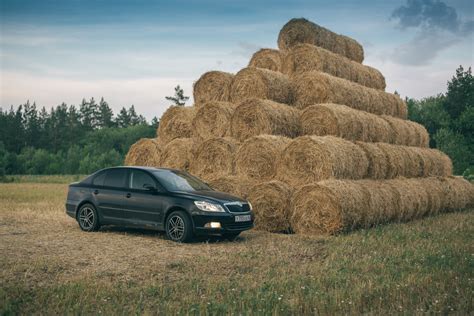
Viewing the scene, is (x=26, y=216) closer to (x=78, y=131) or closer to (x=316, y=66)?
(x=316, y=66)

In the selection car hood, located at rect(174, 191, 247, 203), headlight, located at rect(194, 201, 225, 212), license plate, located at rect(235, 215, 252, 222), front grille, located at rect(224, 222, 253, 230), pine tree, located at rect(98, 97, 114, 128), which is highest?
pine tree, located at rect(98, 97, 114, 128)

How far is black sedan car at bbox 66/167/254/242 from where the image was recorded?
1229cm

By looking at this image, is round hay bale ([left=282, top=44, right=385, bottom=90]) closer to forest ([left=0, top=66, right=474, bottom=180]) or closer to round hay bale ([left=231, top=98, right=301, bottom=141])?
round hay bale ([left=231, top=98, right=301, bottom=141])

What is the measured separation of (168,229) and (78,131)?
10408cm

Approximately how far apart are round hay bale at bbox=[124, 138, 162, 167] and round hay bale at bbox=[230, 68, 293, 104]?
2915 mm

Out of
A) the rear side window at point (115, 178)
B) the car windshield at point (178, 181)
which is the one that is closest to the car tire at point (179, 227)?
the car windshield at point (178, 181)

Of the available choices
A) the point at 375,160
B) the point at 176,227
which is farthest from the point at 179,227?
the point at 375,160

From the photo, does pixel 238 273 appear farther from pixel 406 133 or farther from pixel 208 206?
pixel 406 133

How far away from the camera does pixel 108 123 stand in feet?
421

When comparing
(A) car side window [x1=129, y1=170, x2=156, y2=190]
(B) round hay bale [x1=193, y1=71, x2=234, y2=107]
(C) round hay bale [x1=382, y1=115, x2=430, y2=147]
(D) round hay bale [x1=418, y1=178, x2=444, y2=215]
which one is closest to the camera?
(A) car side window [x1=129, y1=170, x2=156, y2=190]

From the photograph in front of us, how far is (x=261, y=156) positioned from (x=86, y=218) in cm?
474

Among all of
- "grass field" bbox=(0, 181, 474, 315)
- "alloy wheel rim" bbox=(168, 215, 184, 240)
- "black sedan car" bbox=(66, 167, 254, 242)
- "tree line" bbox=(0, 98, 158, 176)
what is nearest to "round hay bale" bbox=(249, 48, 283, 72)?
"black sedan car" bbox=(66, 167, 254, 242)

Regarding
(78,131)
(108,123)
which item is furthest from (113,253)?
(108,123)

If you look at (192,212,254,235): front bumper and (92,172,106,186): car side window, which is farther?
(92,172,106,186): car side window
